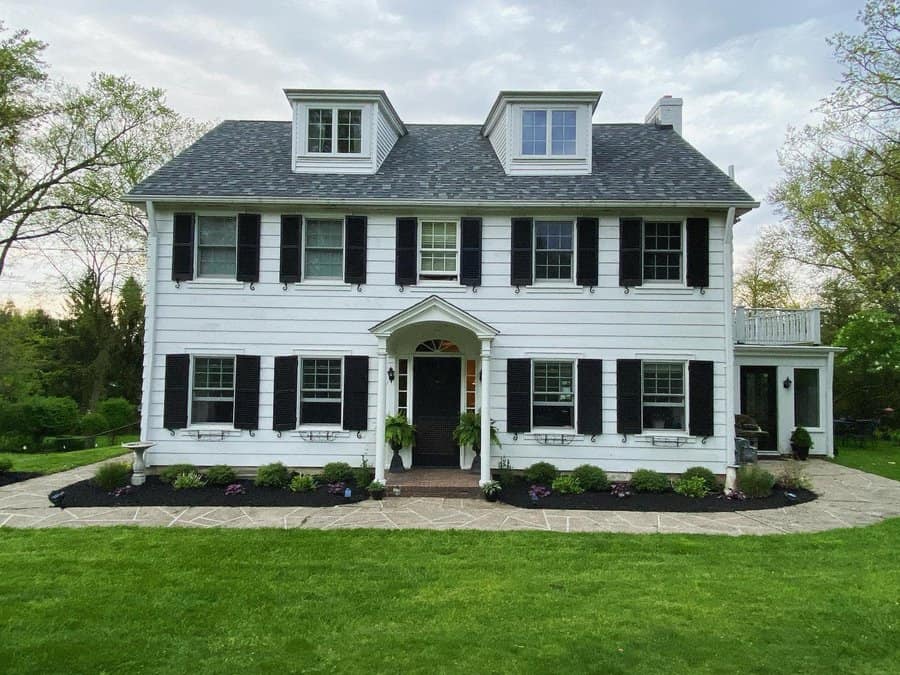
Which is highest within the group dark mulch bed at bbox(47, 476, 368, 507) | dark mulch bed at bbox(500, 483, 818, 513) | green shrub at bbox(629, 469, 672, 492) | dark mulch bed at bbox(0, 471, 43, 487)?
green shrub at bbox(629, 469, 672, 492)

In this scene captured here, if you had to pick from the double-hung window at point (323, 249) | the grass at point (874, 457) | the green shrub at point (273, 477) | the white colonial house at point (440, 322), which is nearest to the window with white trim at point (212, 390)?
the white colonial house at point (440, 322)

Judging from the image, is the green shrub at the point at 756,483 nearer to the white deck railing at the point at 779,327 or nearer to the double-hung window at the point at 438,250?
the white deck railing at the point at 779,327

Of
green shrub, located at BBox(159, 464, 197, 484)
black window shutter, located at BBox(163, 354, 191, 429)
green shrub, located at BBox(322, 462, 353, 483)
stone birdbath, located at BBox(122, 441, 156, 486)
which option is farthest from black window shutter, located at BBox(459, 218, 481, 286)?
stone birdbath, located at BBox(122, 441, 156, 486)

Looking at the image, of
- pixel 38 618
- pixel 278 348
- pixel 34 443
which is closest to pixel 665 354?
pixel 278 348

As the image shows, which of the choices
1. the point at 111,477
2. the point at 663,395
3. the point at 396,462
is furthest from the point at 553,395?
the point at 111,477

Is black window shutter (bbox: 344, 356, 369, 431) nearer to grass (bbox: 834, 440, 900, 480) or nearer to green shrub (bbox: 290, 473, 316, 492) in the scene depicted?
green shrub (bbox: 290, 473, 316, 492)

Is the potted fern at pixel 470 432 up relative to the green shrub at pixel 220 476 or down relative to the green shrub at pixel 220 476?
up

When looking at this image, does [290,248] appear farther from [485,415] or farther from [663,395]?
[663,395]

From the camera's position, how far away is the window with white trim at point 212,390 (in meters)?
10.7

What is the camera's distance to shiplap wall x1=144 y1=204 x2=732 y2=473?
10.6m

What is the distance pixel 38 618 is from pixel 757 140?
813 inches

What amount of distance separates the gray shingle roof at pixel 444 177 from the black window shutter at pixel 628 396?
11.2ft

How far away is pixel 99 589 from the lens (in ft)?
17.5

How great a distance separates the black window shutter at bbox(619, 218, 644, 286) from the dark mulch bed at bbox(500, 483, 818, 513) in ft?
14.0
